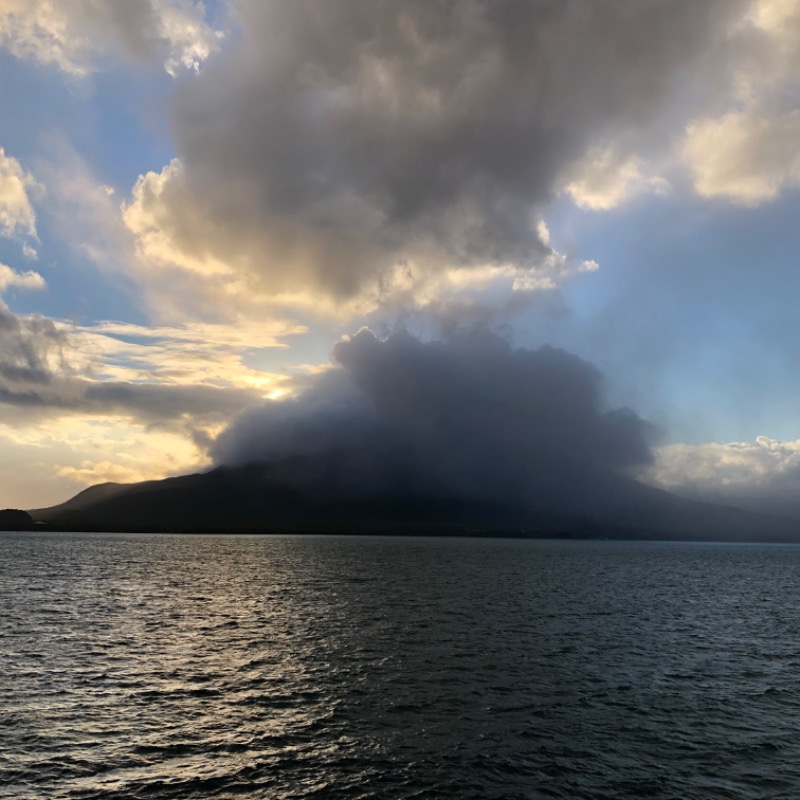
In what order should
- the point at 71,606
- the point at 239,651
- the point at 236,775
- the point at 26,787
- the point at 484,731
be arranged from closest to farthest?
the point at 26,787 < the point at 236,775 < the point at 484,731 < the point at 239,651 < the point at 71,606

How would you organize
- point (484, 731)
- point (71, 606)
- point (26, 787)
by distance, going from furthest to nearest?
point (71, 606) → point (484, 731) → point (26, 787)

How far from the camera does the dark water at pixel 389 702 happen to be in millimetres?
32875

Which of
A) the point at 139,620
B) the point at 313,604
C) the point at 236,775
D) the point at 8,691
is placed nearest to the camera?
the point at 236,775

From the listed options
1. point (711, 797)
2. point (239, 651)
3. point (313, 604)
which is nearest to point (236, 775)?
point (711, 797)

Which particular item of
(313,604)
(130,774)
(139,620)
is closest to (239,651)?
A: (139,620)

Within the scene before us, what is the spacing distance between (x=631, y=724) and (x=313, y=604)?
67433mm

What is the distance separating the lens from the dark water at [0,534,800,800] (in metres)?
32.9

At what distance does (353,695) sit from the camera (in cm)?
4797

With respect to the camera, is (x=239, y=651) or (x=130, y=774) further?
(x=239, y=651)

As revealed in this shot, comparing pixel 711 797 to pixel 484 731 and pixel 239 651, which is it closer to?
pixel 484 731

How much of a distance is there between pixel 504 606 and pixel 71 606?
71114mm

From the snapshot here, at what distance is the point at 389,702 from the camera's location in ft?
151

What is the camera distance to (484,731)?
4034cm

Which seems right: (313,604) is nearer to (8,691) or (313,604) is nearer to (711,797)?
(8,691)
